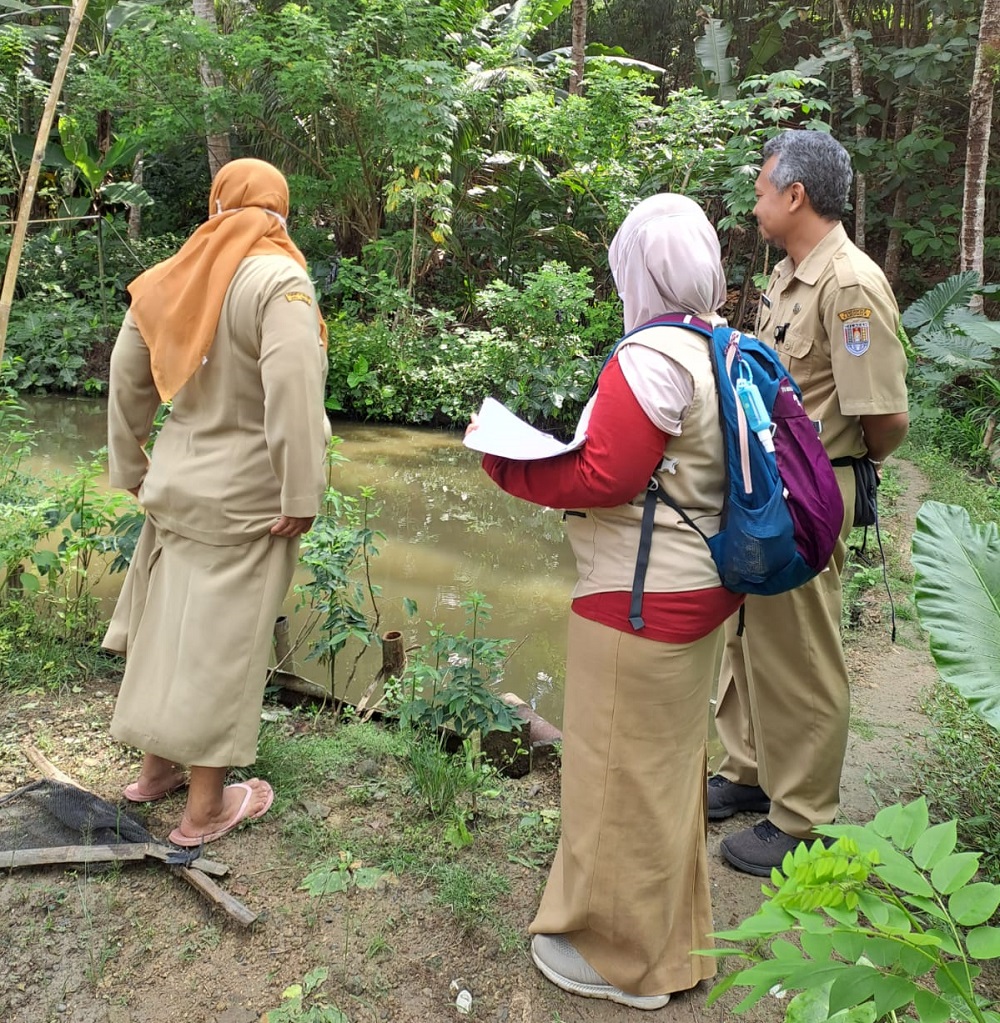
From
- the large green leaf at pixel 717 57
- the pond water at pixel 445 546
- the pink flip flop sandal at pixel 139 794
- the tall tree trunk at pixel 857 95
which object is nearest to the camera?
the pink flip flop sandal at pixel 139 794

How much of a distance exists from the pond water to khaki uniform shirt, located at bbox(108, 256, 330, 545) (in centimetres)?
170

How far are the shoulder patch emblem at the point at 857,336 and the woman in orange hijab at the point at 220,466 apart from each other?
138 centimetres

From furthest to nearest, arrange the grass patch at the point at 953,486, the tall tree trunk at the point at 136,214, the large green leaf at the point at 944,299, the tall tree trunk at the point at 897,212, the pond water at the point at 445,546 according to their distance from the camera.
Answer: the tall tree trunk at the point at 136,214
the tall tree trunk at the point at 897,212
the large green leaf at the point at 944,299
the grass patch at the point at 953,486
the pond water at the point at 445,546

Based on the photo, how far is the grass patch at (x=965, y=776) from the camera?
249 centimetres

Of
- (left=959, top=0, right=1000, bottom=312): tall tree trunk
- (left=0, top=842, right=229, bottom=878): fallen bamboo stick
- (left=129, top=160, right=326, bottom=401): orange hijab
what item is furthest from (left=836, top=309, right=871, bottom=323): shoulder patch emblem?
(left=959, top=0, right=1000, bottom=312): tall tree trunk

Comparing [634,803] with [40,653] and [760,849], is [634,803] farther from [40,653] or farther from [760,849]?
[40,653]

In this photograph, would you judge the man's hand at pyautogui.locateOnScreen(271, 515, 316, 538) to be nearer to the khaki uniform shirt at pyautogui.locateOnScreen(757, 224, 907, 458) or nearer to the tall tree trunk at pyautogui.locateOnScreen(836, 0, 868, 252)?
the khaki uniform shirt at pyautogui.locateOnScreen(757, 224, 907, 458)

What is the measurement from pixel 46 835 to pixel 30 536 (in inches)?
60.7

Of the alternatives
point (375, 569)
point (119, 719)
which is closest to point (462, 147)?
point (375, 569)

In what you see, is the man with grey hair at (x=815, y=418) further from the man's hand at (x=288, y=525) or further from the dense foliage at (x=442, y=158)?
the dense foliage at (x=442, y=158)

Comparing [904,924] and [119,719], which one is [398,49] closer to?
[119,719]

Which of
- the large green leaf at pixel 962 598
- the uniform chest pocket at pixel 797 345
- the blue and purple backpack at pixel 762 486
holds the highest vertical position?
the uniform chest pocket at pixel 797 345

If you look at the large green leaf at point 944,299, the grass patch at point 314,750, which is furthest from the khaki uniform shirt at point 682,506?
the large green leaf at point 944,299

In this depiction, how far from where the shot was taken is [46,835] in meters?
2.43
